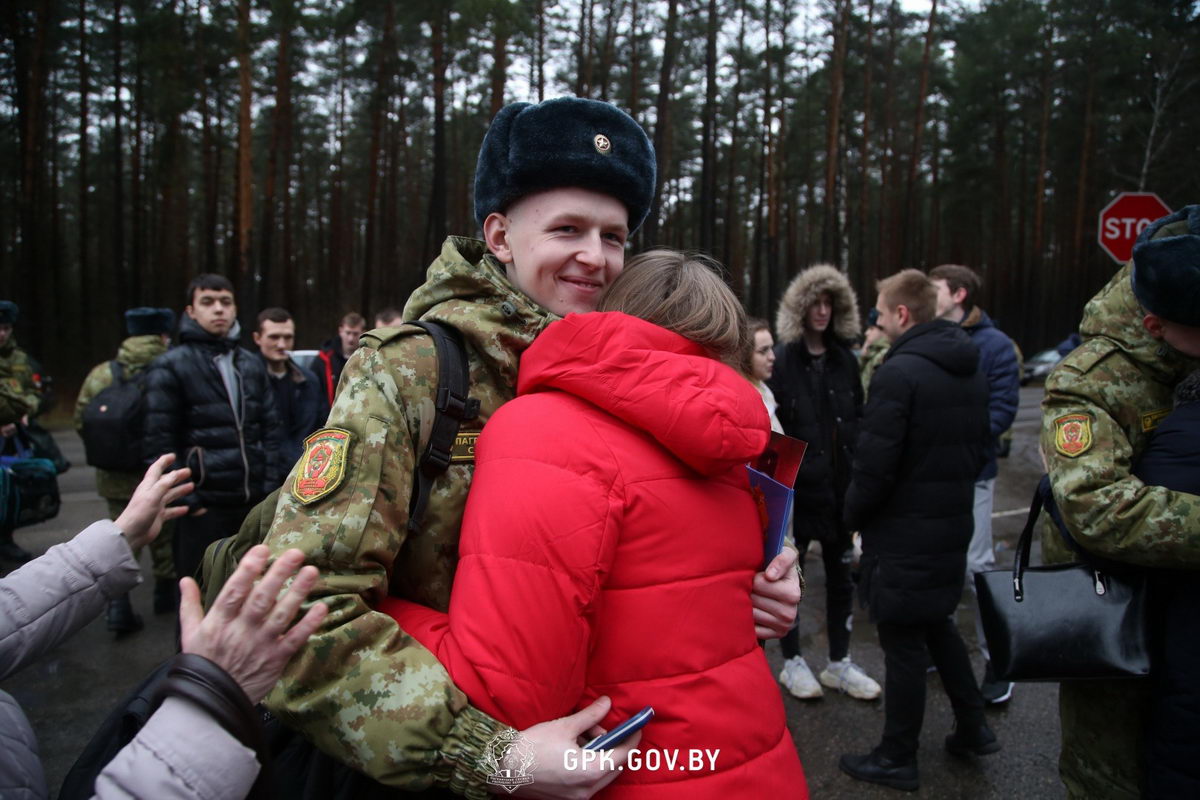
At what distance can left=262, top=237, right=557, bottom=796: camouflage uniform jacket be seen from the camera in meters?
1.13

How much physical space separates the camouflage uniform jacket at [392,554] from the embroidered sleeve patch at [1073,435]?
1.83m

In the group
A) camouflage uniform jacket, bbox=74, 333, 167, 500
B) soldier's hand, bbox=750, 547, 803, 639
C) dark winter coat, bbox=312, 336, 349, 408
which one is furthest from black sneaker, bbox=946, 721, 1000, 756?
dark winter coat, bbox=312, 336, 349, 408

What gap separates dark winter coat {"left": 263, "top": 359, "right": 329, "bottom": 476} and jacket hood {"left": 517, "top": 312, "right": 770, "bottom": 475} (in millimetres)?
4887

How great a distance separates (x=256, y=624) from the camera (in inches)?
42.5

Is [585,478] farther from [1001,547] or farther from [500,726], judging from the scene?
[1001,547]

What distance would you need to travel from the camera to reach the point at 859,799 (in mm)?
3238

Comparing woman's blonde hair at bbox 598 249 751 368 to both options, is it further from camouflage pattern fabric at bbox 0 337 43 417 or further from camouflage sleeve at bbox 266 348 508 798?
camouflage pattern fabric at bbox 0 337 43 417

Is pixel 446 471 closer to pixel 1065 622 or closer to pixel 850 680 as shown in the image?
pixel 1065 622

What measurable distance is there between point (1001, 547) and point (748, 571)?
6.76m

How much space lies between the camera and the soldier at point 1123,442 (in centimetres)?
204

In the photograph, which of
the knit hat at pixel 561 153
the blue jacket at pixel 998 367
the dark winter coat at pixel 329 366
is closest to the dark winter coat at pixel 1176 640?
the knit hat at pixel 561 153

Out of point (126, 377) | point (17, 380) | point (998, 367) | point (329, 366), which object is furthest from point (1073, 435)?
point (17, 380)

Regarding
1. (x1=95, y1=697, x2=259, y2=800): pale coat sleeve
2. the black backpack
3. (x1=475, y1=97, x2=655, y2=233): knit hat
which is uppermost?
(x1=475, y1=97, x2=655, y2=233): knit hat

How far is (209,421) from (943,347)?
14.5 feet
